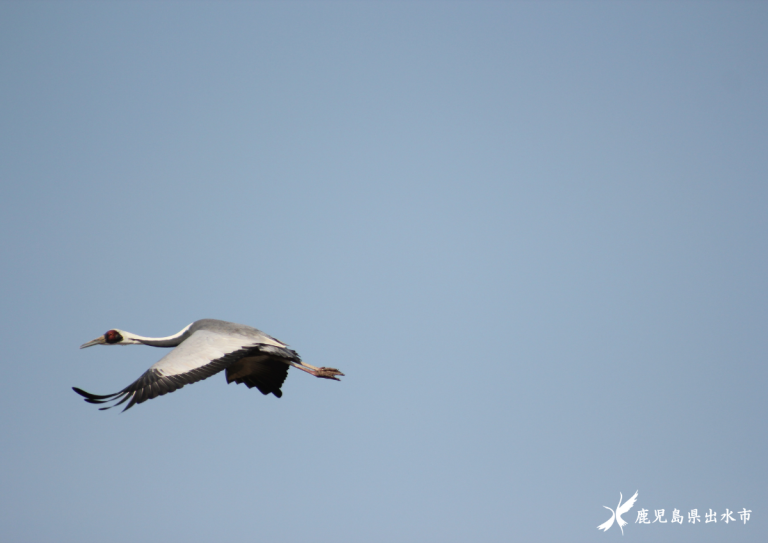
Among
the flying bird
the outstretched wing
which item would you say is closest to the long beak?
the flying bird

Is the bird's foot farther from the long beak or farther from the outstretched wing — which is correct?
the long beak

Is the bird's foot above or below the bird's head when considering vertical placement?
above

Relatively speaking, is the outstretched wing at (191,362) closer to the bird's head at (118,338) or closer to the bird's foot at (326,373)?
the bird's foot at (326,373)

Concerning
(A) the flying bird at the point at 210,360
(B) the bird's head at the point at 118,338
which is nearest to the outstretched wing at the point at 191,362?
(A) the flying bird at the point at 210,360

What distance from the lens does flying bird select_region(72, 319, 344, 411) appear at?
70.8 ft

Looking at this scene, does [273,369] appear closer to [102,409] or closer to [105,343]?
[105,343]

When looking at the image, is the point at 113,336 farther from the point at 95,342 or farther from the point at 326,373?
the point at 326,373

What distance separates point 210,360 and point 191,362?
0.60 meters

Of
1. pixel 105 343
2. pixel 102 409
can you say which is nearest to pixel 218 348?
pixel 102 409

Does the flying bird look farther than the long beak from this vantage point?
No

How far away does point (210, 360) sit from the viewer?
23.2 meters

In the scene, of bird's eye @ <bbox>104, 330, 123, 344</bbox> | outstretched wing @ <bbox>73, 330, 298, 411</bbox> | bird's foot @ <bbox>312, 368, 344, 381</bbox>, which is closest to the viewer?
outstretched wing @ <bbox>73, 330, 298, 411</bbox>

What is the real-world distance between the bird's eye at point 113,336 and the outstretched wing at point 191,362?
4.10 metres

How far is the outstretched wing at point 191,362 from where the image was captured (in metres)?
21.2
